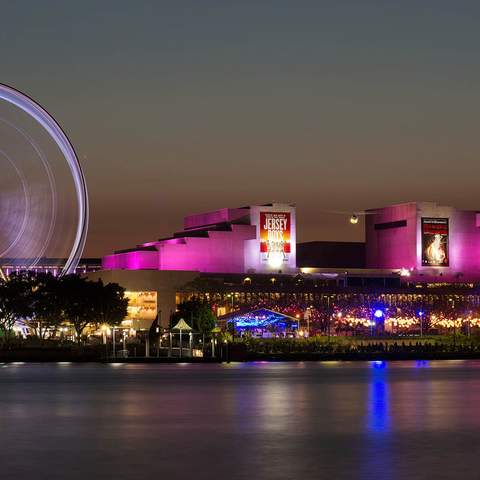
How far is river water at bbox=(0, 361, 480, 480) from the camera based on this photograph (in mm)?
28406

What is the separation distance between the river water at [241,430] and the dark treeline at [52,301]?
82842 millimetres

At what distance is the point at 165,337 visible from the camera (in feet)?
455

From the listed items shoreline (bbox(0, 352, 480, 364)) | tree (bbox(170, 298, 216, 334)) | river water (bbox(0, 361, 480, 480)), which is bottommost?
river water (bbox(0, 361, 480, 480))

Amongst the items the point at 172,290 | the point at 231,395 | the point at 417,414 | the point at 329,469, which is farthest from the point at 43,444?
the point at 172,290

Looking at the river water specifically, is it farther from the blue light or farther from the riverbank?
Result: the blue light

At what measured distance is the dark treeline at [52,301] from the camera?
14638cm

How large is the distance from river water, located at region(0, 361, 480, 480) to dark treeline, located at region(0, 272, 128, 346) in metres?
82.8

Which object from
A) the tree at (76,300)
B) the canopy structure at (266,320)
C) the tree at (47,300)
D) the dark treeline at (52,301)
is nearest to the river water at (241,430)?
the canopy structure at (266,320)

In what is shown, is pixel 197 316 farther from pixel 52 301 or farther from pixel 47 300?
pixel 47 300

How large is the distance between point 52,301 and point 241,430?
112m

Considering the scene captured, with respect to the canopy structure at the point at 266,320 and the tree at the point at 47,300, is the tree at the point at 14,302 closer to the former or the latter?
the tree at the point at 47,300

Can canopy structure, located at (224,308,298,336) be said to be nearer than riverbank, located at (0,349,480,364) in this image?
No

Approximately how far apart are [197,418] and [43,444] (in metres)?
9.36

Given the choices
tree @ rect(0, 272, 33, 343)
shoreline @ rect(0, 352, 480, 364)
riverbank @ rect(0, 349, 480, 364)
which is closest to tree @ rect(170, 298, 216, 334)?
tree @ rect(0, 272, 33, 343)
